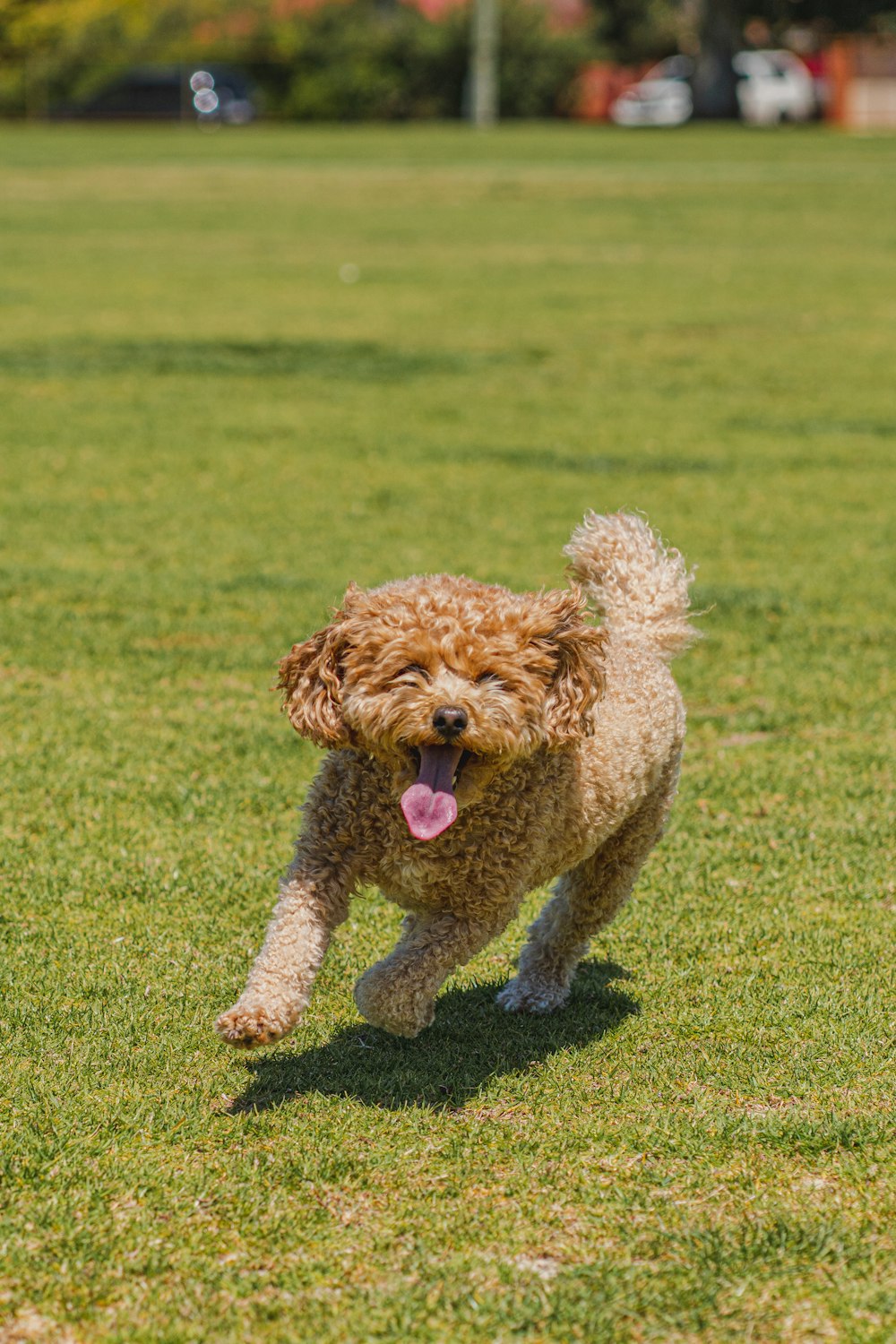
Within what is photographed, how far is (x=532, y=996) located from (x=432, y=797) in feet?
4.06

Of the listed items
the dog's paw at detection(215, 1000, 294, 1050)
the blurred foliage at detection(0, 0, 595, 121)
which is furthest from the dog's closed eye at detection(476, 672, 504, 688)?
the blurred foliage at detection(0, 0, 595, 121)

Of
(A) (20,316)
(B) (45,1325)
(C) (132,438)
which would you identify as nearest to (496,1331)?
(B) (45,1325)

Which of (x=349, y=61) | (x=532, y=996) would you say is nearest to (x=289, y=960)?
(x=532, y=996)

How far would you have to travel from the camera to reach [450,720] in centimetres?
411

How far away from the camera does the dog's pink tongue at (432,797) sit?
410 centimetres

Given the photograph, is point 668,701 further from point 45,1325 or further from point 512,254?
point 512,254

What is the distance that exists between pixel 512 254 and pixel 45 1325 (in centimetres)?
2534

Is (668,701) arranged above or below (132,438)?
above

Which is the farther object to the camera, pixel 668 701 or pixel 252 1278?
pixel 668 701

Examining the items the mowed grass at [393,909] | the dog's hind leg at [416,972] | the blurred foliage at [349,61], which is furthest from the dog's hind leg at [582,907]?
the blurred foliage at [349,61]

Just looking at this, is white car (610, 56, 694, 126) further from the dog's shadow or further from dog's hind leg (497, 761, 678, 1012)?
the dog's shadow

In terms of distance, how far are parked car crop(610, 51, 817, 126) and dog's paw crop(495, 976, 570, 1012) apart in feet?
221

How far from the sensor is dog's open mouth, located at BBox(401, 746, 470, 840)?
4.11 metres

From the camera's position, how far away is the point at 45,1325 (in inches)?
140
